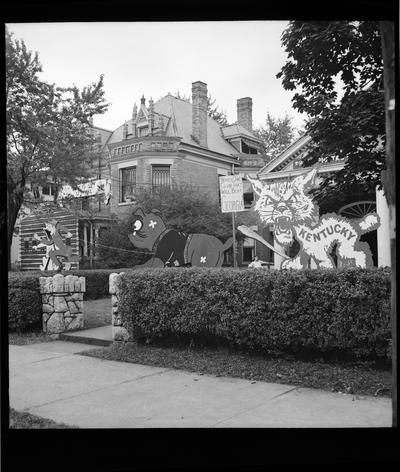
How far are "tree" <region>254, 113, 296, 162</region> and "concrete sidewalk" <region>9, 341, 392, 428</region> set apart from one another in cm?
632

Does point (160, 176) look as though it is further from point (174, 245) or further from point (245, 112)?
point (245, 112)

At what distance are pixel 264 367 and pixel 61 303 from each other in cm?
487

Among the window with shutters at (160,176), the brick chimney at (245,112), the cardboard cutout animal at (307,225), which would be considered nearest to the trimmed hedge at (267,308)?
the cardboard cutout animal at (307,225)

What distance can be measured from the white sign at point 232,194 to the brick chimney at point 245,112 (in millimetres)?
2696

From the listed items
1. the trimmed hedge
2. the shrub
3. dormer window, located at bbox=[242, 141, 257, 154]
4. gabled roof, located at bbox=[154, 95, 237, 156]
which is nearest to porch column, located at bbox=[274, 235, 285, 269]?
the trimmed hedge

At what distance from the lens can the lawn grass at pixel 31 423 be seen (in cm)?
450

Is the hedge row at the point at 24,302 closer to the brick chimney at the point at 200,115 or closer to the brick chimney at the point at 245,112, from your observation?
the brick chimney at the point at 200,115

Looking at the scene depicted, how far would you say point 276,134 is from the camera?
1228 cm

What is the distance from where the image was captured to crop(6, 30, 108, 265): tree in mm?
10680

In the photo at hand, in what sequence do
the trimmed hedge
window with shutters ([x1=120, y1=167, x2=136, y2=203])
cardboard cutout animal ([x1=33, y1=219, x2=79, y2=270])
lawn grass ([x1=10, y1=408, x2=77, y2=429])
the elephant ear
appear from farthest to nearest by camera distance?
window with shutters ([x1=120, y1=167, x2=136, y2=203])
cardboard cutout animal ([x1=33, y1=219, x2=79, y2=270])
the elephant ear
the trimmed hedge
lawn grass ([x1=10, y1=408, x2=77, y2=429])

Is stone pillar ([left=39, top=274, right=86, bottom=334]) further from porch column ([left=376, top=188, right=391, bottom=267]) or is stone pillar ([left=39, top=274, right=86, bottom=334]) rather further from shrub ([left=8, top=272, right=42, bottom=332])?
porch column ([left=376, top=188, right=391, bottom=267])

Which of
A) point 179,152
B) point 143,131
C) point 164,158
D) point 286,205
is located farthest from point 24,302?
point 286,205

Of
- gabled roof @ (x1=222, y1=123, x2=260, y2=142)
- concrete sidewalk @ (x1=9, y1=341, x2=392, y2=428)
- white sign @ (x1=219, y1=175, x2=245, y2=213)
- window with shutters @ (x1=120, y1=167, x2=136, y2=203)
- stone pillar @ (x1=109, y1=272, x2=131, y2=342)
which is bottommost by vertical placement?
concrete sidewalk @ (x1=9, y1=341, x2=392, y2=428)
